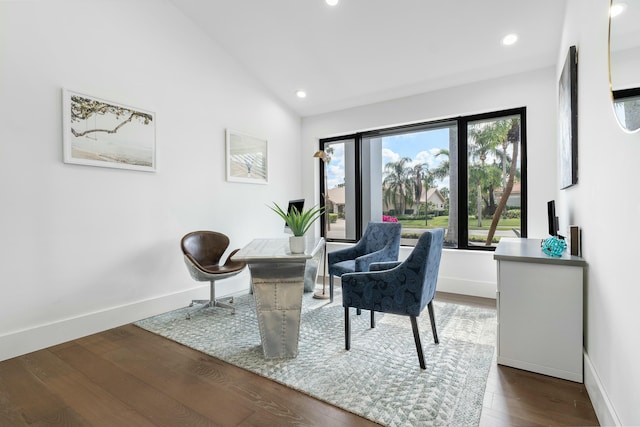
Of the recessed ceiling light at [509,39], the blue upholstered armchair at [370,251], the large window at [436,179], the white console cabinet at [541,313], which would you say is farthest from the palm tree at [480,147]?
the white console cabinet at [541,313]

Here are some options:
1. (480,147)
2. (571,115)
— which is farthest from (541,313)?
(480,147)

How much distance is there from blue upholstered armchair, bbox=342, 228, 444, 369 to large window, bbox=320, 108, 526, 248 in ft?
6.61

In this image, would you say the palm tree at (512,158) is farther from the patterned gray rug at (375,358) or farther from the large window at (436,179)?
the patterned gray rug at (375,358)

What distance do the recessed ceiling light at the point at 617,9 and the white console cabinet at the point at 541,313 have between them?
1.35m

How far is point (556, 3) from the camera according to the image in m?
2.69

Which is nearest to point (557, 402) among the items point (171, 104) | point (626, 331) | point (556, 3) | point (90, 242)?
point (626, 331)

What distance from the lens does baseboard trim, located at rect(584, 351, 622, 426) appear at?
1440 mm

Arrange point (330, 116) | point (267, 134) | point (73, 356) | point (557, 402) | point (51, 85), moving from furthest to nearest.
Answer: point (330, 116)
point (267, 134)
point (51, 85)
point (73, 356)
point (557, 402)

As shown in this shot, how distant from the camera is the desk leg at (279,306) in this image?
2.30m

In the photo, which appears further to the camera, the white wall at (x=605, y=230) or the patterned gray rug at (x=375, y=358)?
the patterned gray rug at (x=375, y=358)

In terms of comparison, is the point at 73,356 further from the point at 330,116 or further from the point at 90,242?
the point at 330,116

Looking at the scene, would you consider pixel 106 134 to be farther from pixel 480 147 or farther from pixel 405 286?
pixel 480 147

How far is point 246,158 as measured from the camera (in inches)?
171

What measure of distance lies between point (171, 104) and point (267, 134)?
1482mm
